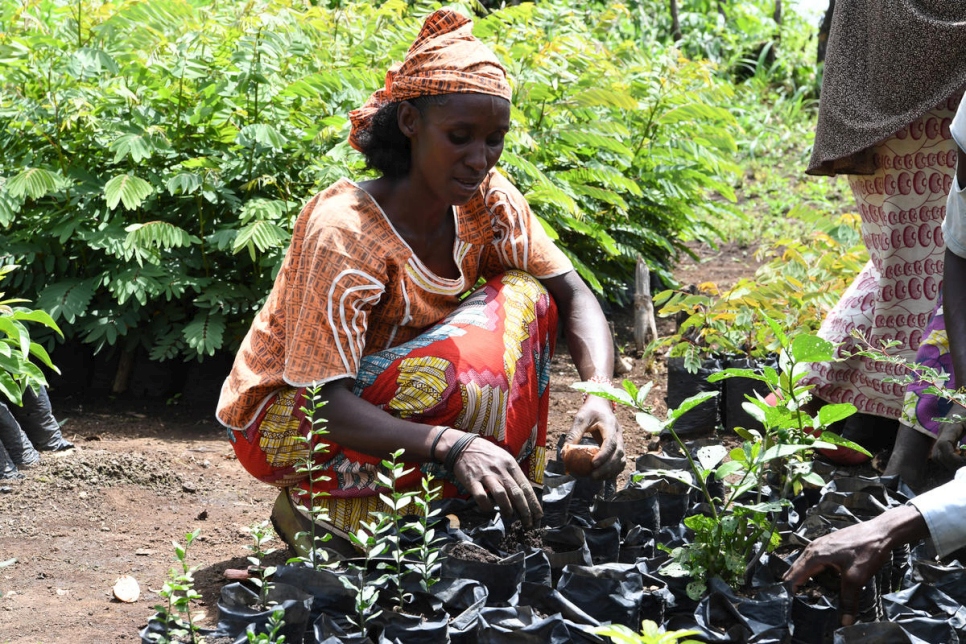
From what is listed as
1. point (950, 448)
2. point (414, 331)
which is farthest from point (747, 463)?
point (414, 331)

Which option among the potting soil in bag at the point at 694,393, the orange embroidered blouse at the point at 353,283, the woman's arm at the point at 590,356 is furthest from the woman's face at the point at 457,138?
the potting soil in bag at the point at 694,393

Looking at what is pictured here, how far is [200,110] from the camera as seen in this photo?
3990mm

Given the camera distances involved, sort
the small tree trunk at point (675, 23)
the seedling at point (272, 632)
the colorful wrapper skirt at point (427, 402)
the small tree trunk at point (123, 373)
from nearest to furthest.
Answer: the seedling at point (272, 632)
the colorful wrapper skirt at point (427, 402)
the small tree trunk at point (123, 373)
the small tree trunk at point (675, 23)

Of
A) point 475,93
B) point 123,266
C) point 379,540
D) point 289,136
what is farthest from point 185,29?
point 379,540

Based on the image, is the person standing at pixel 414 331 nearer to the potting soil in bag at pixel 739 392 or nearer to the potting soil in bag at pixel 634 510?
the potting soil in bag at pixel 634 510

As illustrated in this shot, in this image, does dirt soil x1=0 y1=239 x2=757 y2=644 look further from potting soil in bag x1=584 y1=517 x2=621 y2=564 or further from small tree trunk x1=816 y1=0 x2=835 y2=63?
small tree trunk x1=816 y1=0 x2=835 y2=63

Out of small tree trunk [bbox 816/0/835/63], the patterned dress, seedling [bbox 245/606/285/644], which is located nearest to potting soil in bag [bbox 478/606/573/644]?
seedling [bbox 245/606/285/644]

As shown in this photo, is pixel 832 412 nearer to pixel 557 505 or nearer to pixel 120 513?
pixel 557 505

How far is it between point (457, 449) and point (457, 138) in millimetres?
754

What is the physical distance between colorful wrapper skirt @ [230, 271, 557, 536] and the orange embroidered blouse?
7 centimetres

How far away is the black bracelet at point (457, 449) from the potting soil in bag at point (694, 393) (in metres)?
1.72

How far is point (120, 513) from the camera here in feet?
10.4

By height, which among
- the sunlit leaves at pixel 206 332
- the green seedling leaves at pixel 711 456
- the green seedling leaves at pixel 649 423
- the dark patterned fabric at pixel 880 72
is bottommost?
the green seedling leaves at pixel 711 456

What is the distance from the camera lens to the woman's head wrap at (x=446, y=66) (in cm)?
248
